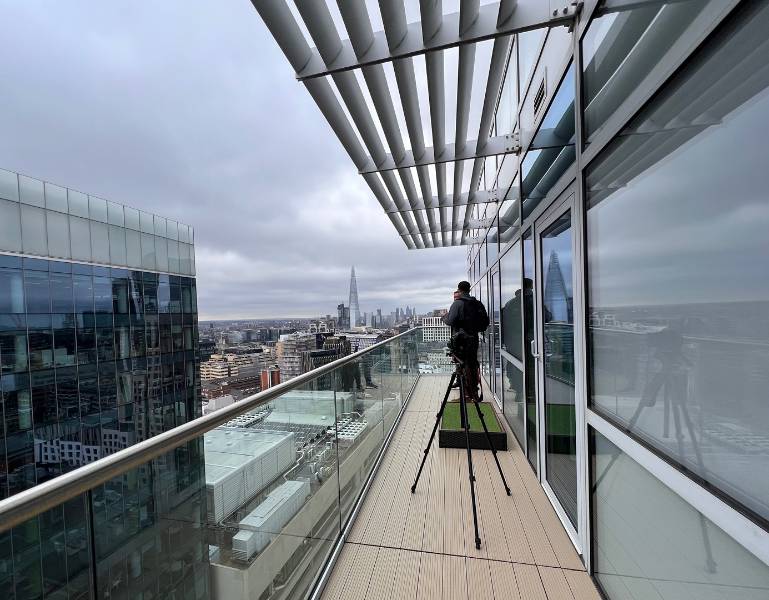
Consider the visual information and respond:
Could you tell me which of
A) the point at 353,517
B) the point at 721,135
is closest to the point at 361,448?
the point at 353,517

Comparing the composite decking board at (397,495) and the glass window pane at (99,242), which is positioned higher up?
the glass window pane at (99,242)

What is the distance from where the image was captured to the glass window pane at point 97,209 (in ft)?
33.5

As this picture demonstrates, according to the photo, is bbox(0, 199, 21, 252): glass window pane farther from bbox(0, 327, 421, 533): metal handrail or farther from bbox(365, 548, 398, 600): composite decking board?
bbox(365, 548, 398, 600): composite decking board

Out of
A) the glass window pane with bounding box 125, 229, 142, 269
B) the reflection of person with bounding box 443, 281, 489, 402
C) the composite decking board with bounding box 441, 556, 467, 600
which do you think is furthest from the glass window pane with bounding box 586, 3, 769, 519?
the glass window pane with bounding box 125, 229, 142, 269

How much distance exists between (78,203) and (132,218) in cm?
183

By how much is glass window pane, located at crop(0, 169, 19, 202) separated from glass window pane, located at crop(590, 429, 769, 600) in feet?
43.1

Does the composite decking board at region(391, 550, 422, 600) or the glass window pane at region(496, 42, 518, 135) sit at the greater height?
the glass window pane at region(496, 42, 518, 135)

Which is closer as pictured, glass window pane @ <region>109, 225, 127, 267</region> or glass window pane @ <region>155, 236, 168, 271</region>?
glass window pane @ <region>109, 225, 127, 267</region>

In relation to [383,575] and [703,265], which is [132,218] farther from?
[703,265]

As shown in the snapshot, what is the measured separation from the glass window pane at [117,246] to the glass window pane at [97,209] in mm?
392

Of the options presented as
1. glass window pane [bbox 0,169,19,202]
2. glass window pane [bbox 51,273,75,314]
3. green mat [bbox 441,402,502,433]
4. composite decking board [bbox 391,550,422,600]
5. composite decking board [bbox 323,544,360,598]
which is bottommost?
composite decking board [bbox 391,550,422,600]

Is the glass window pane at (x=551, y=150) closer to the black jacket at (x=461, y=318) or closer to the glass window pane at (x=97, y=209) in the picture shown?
the black jacket at (x=461, y=318)

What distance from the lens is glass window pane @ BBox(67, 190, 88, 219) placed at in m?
9.70

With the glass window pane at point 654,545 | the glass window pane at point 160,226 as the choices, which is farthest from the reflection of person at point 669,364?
the glass window pane at point 160,226
